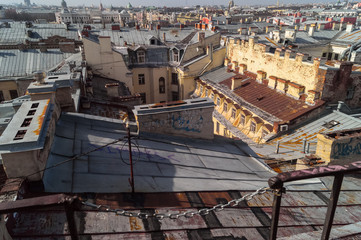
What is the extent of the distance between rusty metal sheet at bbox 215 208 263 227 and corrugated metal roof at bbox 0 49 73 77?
26.8 meters

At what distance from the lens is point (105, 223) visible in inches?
237

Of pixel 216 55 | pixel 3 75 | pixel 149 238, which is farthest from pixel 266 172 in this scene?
pixel 3 75

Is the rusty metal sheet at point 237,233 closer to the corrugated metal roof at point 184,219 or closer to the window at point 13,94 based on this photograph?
the corrugated metal roof at point 184,219

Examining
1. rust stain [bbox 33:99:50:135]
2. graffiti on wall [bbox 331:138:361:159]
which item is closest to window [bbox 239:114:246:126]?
graffiti on wall [bbox 331:138:361:159]

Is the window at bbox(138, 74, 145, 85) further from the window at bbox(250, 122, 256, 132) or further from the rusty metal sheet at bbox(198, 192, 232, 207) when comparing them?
the rusty metal sheet at bbox(198, 192, 232, 207)

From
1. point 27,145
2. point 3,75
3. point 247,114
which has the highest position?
point 27,145

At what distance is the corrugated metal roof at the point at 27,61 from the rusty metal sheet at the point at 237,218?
88.0 ft

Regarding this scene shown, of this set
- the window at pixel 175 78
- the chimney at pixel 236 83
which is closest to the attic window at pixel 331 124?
the chimney at pixel 236 83

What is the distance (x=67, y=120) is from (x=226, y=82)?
69.3 ft

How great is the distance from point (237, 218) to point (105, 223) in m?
3.38

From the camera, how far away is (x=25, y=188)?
6242mm

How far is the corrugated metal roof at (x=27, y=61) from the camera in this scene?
89.2ft

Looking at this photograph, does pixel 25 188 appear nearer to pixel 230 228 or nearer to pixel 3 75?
pixel 230 228

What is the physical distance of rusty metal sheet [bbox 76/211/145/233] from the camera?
5.79m
